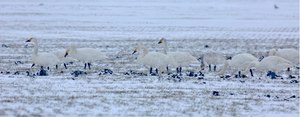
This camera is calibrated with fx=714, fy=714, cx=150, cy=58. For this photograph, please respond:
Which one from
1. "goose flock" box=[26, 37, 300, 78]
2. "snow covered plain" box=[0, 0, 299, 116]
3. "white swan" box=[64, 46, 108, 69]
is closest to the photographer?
"snow covered plain" box=[0, 0, 299, 116]

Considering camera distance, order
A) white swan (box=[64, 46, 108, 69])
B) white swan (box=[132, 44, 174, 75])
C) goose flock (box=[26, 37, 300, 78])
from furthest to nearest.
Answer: white swan (box=[64, 46, 108, 69]) → white swan (box=[132, 44, 174, 75]) → goose flock (box=[26, 37, 300, 78])

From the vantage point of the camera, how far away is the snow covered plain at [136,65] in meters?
11.8

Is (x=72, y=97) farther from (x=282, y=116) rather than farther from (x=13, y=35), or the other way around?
(x=13, y=35)

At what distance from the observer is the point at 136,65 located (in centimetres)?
1786

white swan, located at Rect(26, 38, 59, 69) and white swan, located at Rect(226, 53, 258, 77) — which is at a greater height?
white swan, located at Rect(26, 38, 59, 69)

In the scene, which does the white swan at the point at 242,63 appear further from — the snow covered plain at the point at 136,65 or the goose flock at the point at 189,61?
the snow covered plain at the point at 136,65

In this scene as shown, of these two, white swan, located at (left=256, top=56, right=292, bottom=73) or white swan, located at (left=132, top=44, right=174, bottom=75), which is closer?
white swan, located at (left=256, top=56, right=292, bottom=73)

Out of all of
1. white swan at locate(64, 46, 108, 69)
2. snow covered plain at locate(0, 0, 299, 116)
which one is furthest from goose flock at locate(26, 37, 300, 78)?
snow covered plain at locate(0, 0, 299, 116)

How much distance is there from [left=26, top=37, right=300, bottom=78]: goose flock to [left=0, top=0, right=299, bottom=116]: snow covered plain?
0.95 ft

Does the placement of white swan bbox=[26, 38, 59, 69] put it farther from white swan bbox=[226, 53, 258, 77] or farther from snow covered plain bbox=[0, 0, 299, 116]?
white swan bbox=[226, 53, 258, 77]

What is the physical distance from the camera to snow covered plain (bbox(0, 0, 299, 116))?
465 inches

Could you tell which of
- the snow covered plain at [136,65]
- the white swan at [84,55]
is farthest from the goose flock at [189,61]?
the snow covered plain at [136,65]

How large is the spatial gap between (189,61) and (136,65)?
1775 millimetres

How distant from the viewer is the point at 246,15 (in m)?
41.4
